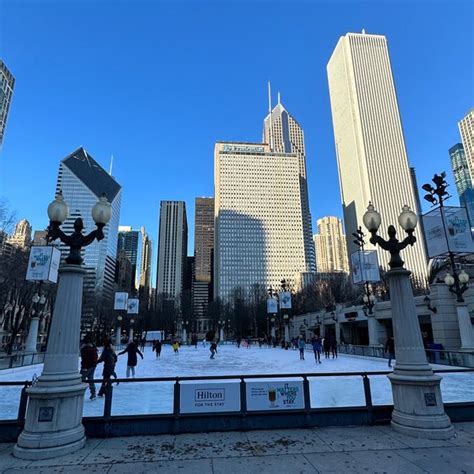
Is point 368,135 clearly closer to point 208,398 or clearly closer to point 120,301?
point 120,301

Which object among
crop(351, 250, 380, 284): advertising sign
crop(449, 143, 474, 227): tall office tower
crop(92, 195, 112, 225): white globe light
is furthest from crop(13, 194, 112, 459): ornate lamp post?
crop(449, 143, 474, 227): tall office tower

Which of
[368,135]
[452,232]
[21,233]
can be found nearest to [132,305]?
[21,233]

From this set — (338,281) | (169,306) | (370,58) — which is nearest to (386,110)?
(370,58)

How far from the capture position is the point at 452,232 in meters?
18.9

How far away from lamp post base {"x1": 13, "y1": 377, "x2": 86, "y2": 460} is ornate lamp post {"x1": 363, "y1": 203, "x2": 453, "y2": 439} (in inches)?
245

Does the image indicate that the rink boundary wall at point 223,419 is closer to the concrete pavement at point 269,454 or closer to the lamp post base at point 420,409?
the concrete pavement at point 269,454

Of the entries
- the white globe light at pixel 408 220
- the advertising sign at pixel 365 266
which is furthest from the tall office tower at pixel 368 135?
the white globe light at pixel 408 220

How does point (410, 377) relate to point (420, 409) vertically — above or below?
above

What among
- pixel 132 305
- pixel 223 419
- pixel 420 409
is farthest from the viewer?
pixel 132 305

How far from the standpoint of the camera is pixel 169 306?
98.2m

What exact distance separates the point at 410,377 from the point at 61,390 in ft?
22.2

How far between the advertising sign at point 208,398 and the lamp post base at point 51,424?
6.49ft

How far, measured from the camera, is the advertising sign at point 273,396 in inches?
279

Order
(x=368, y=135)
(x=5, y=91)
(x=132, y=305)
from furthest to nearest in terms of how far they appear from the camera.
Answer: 1. (x=368, y=135)
2. (x=5, y=91)
3. (x=132, y=305)
